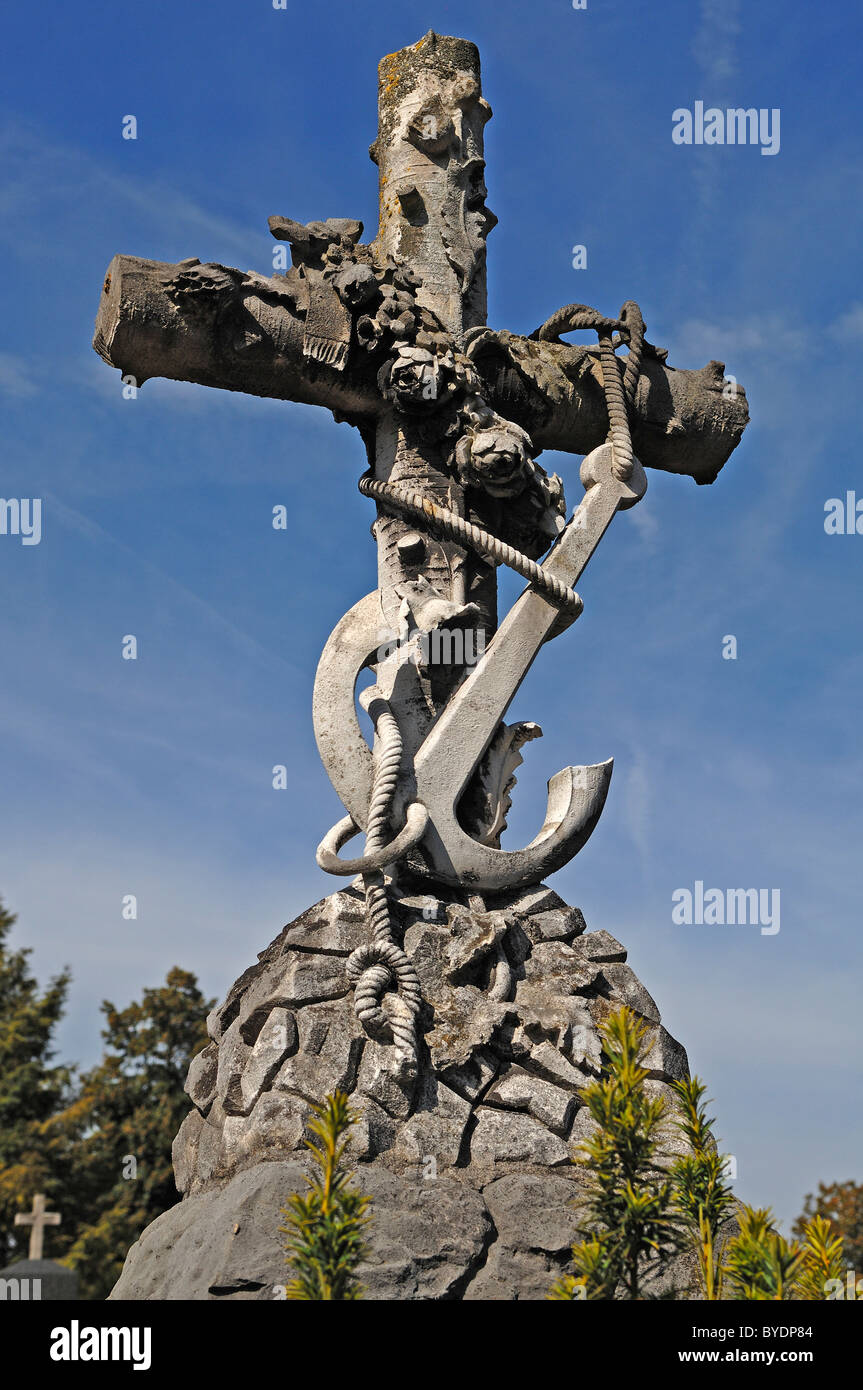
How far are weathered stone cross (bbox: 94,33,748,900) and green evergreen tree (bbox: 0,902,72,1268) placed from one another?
1525 cm

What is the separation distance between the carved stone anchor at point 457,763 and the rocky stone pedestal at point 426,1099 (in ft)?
0.56

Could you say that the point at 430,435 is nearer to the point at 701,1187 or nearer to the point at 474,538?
the point at 474,538

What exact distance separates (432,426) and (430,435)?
1.5 inches

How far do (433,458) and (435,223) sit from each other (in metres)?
1.13

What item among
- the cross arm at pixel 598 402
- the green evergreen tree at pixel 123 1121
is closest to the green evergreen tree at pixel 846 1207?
the green evergreen tree at pixel 123 1121

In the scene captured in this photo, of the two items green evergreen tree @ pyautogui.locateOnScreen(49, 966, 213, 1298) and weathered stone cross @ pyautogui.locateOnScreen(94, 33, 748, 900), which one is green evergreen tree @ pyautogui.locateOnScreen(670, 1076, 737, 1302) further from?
green evergreen tree @ pyautogui.locateOnScreen(49, 966, 213, 1298)

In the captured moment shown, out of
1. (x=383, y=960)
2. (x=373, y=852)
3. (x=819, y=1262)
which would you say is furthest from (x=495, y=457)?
(x=819, y=1262)

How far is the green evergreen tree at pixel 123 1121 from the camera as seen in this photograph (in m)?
18.5

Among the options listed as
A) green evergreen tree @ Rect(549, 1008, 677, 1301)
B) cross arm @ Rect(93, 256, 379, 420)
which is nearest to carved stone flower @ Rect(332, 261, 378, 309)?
cross arm @ Rect(93, 256, 379, 420)

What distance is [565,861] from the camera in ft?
18.0

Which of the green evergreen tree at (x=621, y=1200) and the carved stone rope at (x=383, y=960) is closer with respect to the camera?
the green evergreen tree at (x=621, y=1200)

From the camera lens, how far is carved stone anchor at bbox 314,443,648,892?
5234 millimetres

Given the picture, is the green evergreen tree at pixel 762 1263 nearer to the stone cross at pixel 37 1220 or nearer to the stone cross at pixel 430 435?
the stone cross at pixel 430 435

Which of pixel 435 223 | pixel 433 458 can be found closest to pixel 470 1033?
pixel 433 458
